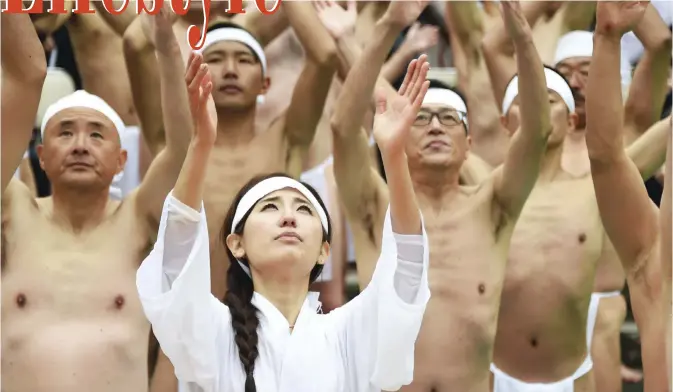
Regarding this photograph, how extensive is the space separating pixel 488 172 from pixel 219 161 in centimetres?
106

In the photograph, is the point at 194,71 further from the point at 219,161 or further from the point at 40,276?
the point at 219,161

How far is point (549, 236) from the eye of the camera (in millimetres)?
4570

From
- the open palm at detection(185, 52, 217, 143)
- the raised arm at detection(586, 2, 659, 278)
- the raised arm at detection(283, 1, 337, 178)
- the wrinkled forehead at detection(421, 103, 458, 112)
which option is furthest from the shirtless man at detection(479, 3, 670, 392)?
the open palm at detection(185, 52, 217, 143)

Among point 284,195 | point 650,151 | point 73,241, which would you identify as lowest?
point 284,195

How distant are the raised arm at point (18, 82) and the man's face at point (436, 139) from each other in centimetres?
130

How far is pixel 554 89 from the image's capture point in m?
4.62

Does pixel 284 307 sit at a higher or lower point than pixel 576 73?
lower

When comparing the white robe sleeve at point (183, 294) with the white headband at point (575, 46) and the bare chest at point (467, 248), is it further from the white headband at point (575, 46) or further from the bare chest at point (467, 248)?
the white headband at point (575, 46)

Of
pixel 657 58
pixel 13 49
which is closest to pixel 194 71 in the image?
pixel 13 49

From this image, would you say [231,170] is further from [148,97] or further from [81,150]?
[81,150]

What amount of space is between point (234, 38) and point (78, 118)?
0.81m

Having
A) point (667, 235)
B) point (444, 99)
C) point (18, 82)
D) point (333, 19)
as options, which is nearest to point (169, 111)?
point (18, 82)

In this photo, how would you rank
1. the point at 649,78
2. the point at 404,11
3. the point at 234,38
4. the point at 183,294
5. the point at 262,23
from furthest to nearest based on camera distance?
the point at 262,23
the point at 649,78
the point at 234,38
the point at 404,11
the point at 183,294

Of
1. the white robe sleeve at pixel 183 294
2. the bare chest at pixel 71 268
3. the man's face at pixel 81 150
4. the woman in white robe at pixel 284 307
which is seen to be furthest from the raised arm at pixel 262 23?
the white robe sleeve at pixel 183 294
